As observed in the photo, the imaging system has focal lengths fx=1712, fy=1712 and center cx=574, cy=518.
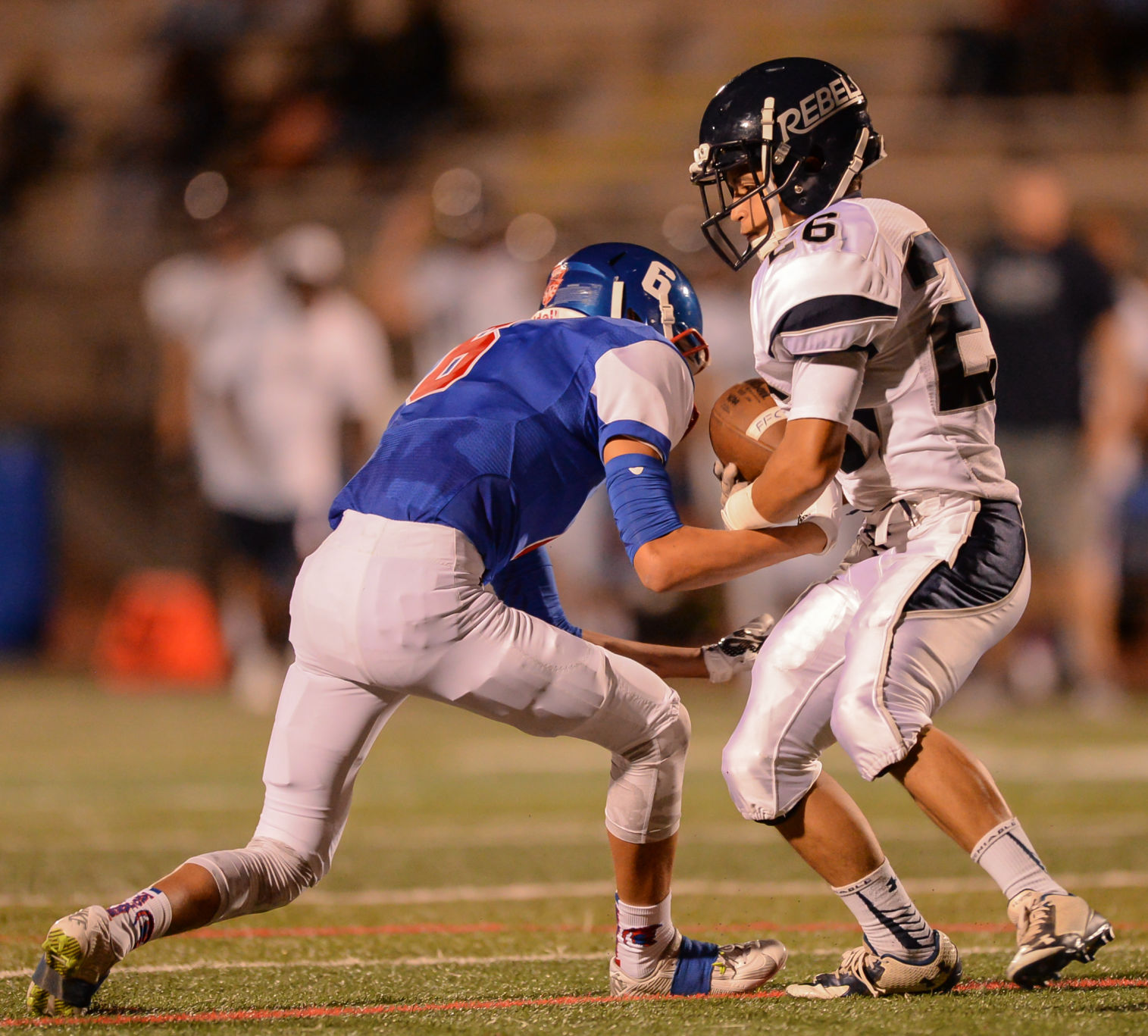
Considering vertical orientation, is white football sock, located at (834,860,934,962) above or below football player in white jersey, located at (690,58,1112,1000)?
below

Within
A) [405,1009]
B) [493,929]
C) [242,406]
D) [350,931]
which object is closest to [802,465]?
[405,1009]

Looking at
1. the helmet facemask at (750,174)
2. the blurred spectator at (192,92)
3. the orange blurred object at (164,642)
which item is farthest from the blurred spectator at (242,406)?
the helmet facemask at (750,174)

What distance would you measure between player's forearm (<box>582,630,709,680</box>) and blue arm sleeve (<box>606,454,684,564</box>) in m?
0.38

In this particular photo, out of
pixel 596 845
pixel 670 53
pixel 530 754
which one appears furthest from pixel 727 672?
pixel 670 53

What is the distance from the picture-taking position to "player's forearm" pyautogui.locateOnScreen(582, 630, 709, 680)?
3.28 m

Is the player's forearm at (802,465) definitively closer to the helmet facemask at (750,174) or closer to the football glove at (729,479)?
the football glove at (729,479)

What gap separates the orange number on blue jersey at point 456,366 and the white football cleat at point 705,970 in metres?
1.11

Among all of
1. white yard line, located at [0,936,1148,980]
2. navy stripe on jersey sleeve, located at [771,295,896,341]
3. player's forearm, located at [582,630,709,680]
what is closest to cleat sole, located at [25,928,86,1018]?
white yard line, located at [0,936,1148,980]

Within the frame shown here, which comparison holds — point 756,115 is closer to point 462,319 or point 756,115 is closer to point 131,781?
point 131,781

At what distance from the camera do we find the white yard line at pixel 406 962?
11.3 feet

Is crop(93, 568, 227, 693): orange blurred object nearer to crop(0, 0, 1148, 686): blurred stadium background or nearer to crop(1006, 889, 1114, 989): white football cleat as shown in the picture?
crop(0, 0, 1148, 686): blurred stadium background

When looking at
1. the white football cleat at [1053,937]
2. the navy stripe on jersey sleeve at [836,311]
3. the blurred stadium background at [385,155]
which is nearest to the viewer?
the white football cleat at [1053,937]

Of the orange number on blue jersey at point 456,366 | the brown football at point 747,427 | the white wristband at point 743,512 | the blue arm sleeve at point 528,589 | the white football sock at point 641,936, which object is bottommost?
the white football sock at point 641,936

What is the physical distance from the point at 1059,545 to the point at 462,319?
3.38 meters
